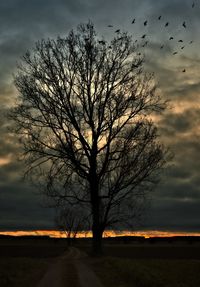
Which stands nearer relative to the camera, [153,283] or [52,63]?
[153,283]

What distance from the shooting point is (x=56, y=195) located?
42062 millimetres

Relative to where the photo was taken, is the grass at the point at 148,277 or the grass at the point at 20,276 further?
the grass at the point at 20,276

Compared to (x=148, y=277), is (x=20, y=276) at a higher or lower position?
higher

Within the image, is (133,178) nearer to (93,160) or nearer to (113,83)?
(93,160)

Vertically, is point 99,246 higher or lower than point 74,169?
lower

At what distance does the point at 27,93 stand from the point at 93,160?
8378mm

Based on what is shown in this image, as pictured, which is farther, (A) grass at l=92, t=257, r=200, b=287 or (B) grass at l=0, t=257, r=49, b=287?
(B) grass at l=0, t=257, r=49, b=287

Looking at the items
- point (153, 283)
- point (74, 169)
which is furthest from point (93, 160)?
point (153, 283)

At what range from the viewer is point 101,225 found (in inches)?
1714

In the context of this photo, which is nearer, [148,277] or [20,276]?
[148,277]

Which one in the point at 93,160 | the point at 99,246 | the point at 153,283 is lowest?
the point at 153,283

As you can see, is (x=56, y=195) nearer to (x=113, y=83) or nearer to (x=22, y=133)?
(x=22, y=133)

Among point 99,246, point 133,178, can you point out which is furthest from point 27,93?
point 99,246

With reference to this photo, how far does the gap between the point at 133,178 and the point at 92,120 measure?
635 centimetres
